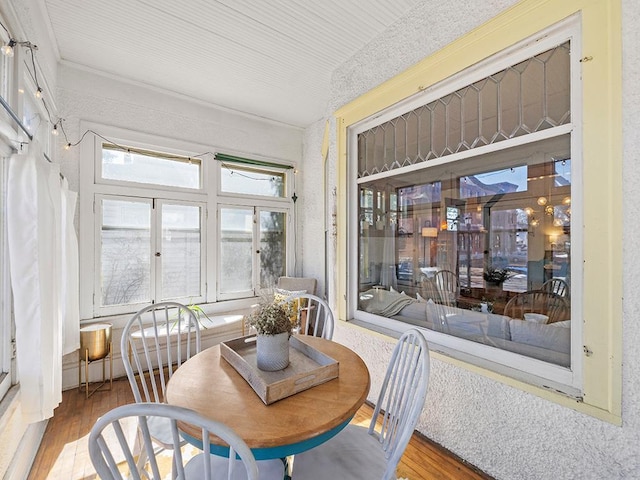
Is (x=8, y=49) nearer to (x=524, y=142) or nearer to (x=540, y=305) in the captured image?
(x=524, y=142)

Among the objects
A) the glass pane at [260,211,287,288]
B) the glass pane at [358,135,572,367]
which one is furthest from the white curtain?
the glass pane at [260,211,287,288]

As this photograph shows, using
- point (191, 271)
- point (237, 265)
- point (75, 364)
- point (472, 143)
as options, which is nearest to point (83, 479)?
point (75, 364)

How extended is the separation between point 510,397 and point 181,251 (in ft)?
10.6

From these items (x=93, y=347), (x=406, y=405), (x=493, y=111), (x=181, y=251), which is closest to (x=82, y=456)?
(x=93, y=347)

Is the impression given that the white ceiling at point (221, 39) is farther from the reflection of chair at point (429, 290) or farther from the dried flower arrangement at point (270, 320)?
the dried flower arrangement at point (270, 320)

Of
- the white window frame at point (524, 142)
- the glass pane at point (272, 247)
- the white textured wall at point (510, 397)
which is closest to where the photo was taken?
the white textured wall at point (510, 397)

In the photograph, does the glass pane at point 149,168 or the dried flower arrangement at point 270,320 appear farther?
the glass pane at point 149,168

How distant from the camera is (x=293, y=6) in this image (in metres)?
2.04

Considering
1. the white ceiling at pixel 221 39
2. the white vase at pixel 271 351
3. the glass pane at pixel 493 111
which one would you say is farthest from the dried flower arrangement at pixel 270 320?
the white ceiling at pixel 221 39

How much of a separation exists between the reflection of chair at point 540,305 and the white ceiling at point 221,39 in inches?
78.6

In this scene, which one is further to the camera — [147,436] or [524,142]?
[524,142]

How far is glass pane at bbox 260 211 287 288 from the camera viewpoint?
4.00 m

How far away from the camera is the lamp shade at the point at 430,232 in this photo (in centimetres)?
210

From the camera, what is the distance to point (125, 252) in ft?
9.97
